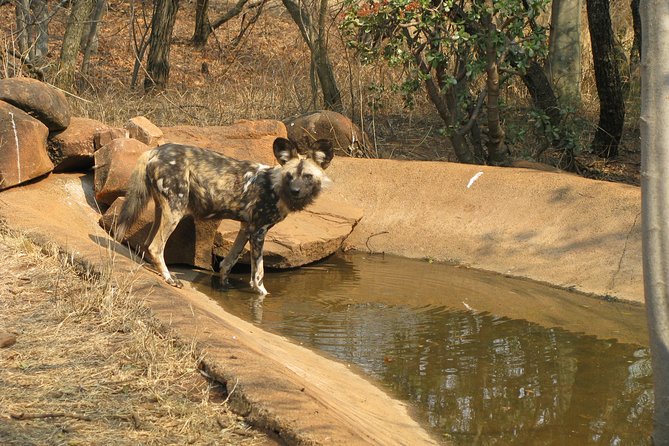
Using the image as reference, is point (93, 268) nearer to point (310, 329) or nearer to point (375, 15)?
point (310, 329)

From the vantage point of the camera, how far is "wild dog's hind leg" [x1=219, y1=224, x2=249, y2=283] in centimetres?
754

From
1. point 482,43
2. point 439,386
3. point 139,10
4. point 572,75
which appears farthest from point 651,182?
point 139,10

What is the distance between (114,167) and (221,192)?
4.31ft

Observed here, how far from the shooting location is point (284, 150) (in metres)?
7.70

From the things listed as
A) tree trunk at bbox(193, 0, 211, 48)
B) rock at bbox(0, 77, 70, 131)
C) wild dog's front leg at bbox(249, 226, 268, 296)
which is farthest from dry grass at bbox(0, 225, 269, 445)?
tree trunk at bbox(193, 0, 211, 48)

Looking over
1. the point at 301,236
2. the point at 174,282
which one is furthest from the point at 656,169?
the point at 301,236

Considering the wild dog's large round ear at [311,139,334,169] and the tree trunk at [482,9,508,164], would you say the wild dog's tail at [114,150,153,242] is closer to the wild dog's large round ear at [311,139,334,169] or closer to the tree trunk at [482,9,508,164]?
the wild dog's large round ear at [311,139,334,169]

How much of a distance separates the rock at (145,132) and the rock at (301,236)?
1.31 meters

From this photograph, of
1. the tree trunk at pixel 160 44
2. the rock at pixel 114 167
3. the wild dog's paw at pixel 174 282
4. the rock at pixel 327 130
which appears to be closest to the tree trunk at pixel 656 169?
the wild dog's paw at pixel 174 282

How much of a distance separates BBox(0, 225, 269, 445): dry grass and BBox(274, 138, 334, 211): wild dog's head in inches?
96.9

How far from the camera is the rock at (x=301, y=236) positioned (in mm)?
7891

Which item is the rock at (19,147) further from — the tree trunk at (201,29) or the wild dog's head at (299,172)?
the tree trunk at (201,29)

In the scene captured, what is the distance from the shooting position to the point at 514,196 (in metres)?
8.64

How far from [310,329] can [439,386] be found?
1356 mm
